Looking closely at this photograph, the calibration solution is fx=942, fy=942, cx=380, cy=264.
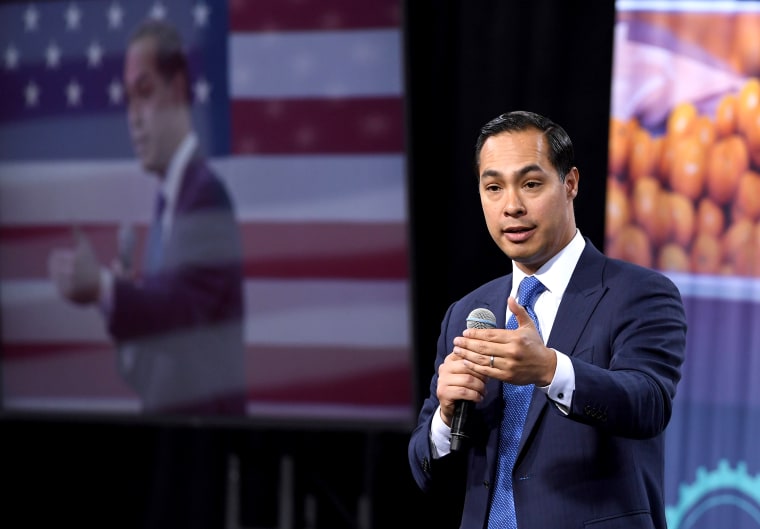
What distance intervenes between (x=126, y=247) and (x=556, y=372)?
3064mm

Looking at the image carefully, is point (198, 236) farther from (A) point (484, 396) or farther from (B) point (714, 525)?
(A) point (484, 396)

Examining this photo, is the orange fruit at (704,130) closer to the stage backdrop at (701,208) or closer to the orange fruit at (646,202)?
the stage backdrop at (701,208)

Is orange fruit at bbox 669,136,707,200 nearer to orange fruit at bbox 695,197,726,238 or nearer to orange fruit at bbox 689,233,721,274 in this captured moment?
orange fruit at bbox 695,197,726,238

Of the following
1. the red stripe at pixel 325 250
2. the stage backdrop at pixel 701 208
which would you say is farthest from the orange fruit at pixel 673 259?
the red stripe at pixel 325 250

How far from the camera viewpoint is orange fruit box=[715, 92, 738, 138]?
136 inches

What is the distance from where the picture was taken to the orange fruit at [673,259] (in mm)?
3512

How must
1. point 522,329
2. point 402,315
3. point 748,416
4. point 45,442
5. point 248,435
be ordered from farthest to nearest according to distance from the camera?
1. point 45,442
2. point 248,435
3. point 402,315
4. point 748,416
5. point 522,329

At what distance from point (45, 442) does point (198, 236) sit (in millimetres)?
1344

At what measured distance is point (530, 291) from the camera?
1.78 metres

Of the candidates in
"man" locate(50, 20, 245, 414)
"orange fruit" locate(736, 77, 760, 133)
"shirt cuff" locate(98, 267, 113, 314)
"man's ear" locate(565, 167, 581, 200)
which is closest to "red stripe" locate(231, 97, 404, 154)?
"man" locate(50, 20, 245, 414)

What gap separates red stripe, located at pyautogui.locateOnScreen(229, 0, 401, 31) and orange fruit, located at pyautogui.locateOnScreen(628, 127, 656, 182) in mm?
1084

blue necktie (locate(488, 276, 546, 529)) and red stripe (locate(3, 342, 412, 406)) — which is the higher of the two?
blue necktie (locate(488, 276, 546, 529))

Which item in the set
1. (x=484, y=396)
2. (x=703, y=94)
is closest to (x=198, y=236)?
(x=703, y=94)

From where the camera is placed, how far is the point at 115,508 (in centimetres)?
443
